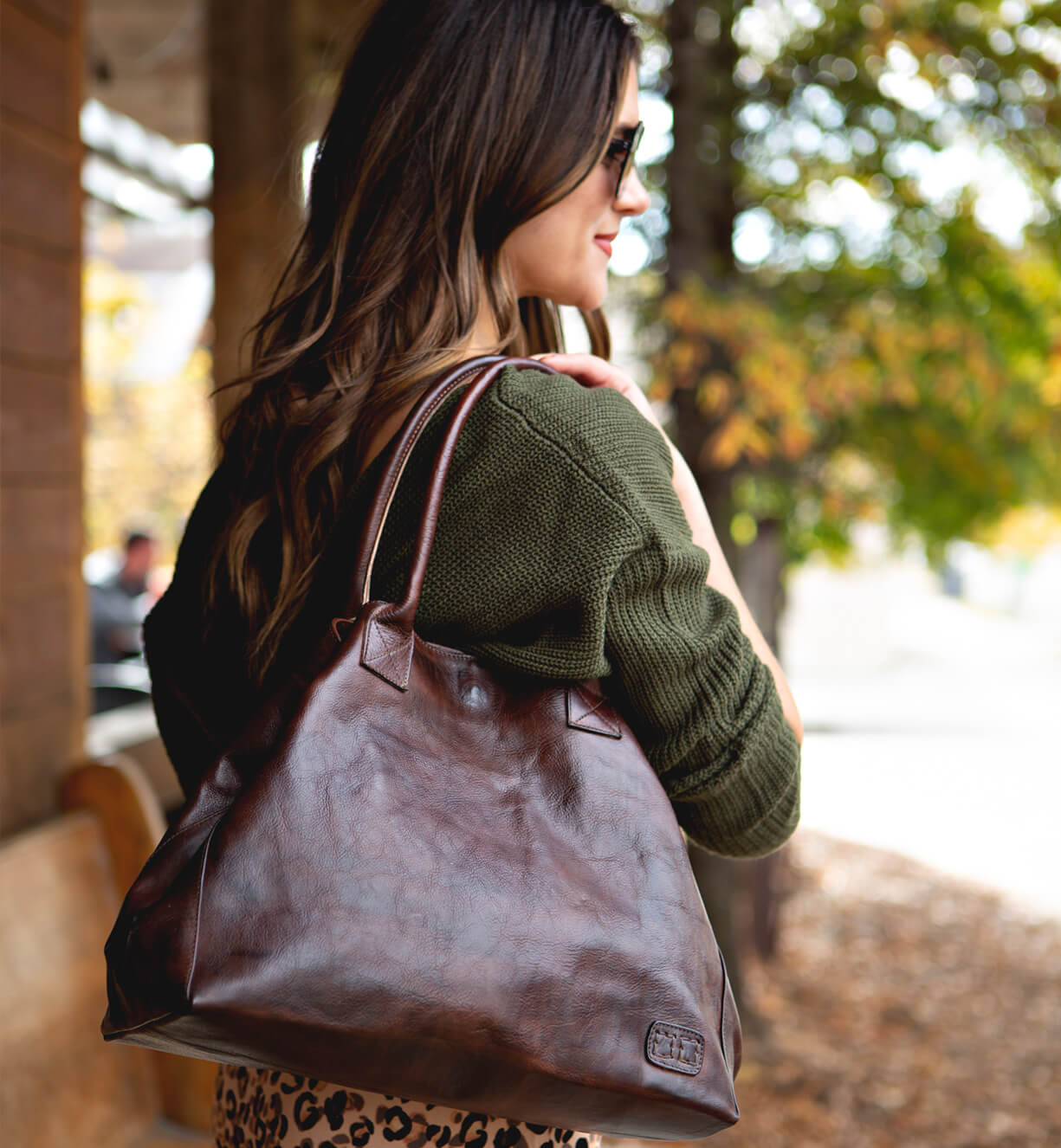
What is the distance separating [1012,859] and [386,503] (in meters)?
7.37

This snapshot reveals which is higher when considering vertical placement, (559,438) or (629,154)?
(629,154)

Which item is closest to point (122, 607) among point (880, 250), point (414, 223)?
point (880, 250)

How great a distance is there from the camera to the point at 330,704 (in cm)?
100

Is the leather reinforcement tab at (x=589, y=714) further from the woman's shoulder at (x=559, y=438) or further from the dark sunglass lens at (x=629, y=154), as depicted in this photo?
the dark sunglass lens at (x=629, y=154)

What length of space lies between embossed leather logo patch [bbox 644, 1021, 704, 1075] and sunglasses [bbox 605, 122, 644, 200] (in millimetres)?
930

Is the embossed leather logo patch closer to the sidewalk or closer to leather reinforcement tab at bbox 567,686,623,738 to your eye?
leather reinforcement tab at bbox 567,686,623,738

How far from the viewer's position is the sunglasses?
4.47ft

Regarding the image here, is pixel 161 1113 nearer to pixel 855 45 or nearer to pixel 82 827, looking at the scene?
pixel 82 827

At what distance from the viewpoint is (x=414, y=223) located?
1.31 m

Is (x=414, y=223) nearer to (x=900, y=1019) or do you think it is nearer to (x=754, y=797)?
(x=754, y=797)

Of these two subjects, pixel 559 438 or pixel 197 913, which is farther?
pixel 559 438

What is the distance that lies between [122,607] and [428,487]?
292 inches

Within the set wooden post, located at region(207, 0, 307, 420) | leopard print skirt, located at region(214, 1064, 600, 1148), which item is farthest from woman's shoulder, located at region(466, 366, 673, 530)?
wooden post, located at region(207, 0, 307, 420)

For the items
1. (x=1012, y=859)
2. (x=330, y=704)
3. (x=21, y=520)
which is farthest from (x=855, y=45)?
(x=1012, y=859)
